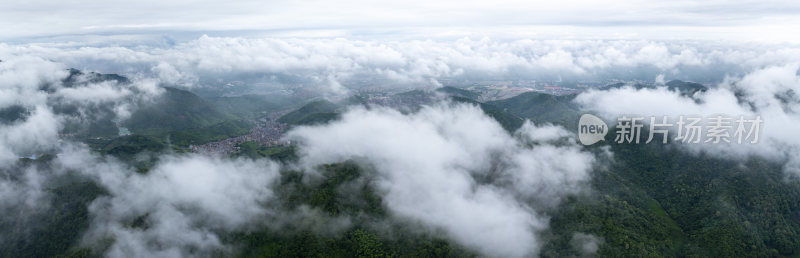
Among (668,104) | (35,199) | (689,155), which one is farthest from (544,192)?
(35,199)

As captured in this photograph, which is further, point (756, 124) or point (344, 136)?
point (344, 136)

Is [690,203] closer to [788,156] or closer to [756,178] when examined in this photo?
[756,178]

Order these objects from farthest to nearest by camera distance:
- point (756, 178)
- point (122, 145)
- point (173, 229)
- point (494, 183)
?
point (122, 145), point (494, 183), point (756, 178), point (173, 229)

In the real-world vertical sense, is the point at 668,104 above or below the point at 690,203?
above

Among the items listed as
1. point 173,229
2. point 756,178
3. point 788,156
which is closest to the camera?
point 173,229

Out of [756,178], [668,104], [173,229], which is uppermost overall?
[668,104]

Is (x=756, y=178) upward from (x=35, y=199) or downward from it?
upward

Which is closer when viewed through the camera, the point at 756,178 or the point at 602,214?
the point at 602,214

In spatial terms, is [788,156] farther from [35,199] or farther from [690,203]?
[35,199]

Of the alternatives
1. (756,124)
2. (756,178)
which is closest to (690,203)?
(756,178)
